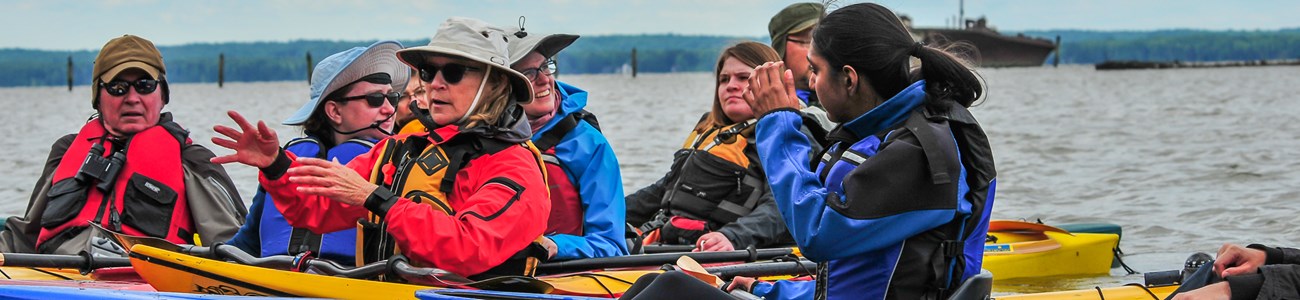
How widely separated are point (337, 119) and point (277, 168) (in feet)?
4.55

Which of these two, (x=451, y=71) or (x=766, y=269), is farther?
(x=766, y=269)

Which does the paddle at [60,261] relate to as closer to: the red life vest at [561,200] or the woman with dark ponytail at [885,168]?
the red life vest at [561,200]

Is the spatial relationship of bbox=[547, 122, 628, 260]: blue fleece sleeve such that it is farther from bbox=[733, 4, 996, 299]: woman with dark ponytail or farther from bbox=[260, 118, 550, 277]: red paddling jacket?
bbox=[733, 4, 996, 299]: woman with dark ponytail

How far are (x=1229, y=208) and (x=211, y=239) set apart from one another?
9.64 meters

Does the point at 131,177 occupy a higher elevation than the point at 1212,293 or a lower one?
lower

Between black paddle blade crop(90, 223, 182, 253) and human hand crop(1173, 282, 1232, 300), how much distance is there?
3.52 m

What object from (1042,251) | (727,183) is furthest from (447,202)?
(1042,251)

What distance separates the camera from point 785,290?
13.6 ft

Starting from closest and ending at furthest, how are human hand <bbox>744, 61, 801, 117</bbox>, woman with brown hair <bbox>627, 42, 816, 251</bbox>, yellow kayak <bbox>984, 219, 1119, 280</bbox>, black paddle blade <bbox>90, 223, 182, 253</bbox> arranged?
human hand <bbox>744, 61, 801, 117</bbox> → black paddle blade <bbox>90, 223, 182, 253</bbox> → woman with brown hair <bbox>627, 42, 816, 251</bbox> → yellow kayak <bbox>984, 219, 1119, 280</bbox>

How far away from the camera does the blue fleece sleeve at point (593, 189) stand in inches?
Result: 228

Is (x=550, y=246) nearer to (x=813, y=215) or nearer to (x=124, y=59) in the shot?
(x=813, y=215)

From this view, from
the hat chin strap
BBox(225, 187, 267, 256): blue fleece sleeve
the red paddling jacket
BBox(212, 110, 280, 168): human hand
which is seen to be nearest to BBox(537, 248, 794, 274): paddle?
the red paddling jacket

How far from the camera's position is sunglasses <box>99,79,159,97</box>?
22.3 ft

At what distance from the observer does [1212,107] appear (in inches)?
1355
